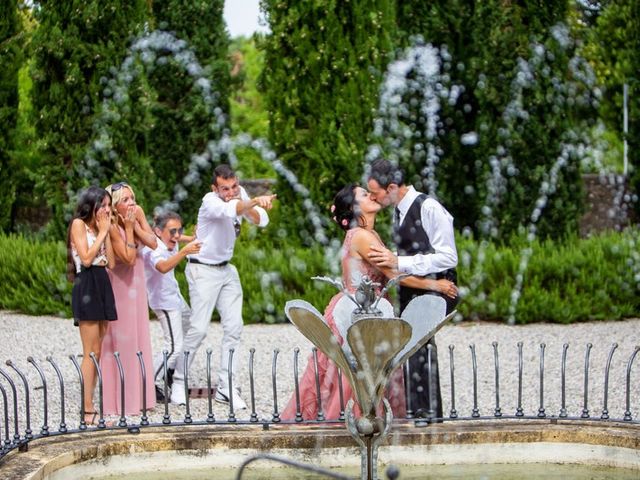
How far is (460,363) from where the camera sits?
1045 centimetres

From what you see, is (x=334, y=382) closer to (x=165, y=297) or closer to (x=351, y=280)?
(x=351, y=280)

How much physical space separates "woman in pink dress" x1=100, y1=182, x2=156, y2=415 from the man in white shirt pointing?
0.33m

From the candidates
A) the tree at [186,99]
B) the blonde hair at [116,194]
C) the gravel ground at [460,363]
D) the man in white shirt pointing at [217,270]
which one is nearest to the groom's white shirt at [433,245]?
the man in white shirt pointing at [217,270]

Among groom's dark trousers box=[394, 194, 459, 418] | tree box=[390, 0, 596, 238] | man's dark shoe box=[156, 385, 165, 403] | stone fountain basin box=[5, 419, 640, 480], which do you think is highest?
tree box=[390, 0, 596, 238]

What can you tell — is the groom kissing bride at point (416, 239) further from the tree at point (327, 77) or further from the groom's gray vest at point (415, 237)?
the tree at point (327, 77)

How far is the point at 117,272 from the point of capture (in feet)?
26.0

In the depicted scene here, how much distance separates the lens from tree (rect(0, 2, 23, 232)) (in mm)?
15555

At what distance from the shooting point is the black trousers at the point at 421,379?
6.94 metres

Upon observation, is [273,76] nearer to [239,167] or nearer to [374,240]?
[374,240]

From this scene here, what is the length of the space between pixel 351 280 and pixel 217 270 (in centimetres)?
167

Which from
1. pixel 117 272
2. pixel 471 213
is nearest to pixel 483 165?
pixel 471 213

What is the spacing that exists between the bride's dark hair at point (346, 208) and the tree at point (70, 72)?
727 cm

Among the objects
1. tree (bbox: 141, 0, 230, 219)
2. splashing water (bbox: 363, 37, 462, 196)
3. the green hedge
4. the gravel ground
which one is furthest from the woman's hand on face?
tree (bbox: 141, 0, 230, 219)

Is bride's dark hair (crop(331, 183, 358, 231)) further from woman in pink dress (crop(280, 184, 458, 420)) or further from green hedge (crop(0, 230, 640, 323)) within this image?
green hedge (crop(0, 230, 640, 323))
